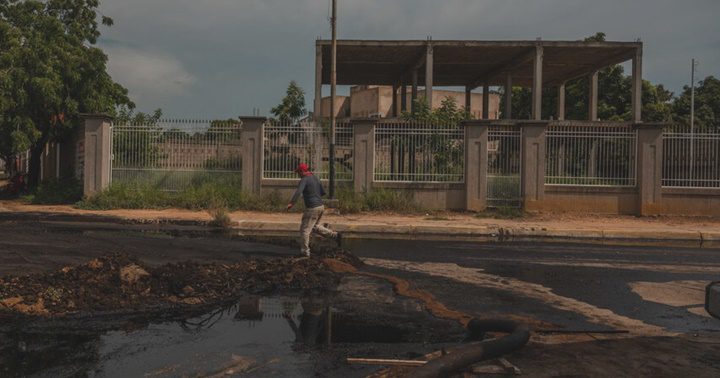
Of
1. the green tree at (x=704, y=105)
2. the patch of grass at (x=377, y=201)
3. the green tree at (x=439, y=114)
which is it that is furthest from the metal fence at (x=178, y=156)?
the green tree at (x=704, y=105)

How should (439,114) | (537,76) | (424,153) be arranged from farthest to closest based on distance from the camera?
1. (537,76)
2. (439,114)
3. (424,153)

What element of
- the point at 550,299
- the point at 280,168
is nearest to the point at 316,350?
the point at 550,299

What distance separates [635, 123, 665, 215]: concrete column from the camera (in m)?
18.3

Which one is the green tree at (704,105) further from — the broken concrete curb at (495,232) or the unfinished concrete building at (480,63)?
the broken concrete curb at (495,232)

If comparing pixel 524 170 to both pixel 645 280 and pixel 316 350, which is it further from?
pixel 316 350

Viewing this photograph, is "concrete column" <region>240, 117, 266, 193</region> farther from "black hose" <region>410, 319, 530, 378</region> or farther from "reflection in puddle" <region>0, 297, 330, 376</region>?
"black hose" <region>410, 319, 530, 378</region>

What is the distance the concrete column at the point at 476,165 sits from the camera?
1845 centimetres

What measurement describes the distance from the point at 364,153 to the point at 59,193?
10513 millimetres

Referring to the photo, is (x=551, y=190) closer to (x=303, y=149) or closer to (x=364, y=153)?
(x=364, y=153)

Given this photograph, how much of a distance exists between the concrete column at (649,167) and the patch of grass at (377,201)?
6.75 meters

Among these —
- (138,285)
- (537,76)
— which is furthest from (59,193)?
(537,76)

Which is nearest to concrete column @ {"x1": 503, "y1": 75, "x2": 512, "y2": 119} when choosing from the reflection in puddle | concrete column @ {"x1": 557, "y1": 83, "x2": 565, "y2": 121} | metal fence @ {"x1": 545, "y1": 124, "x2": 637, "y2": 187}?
concrete column @ {"x1": 557, "y1": 83, "x2": 565, "y2": 121}

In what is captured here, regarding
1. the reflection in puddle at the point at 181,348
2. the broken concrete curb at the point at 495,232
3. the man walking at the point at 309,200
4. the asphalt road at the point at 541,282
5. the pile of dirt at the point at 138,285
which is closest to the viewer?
the reflection in puddle at the point at 181,348

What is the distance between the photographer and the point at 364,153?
18859 millimetres
